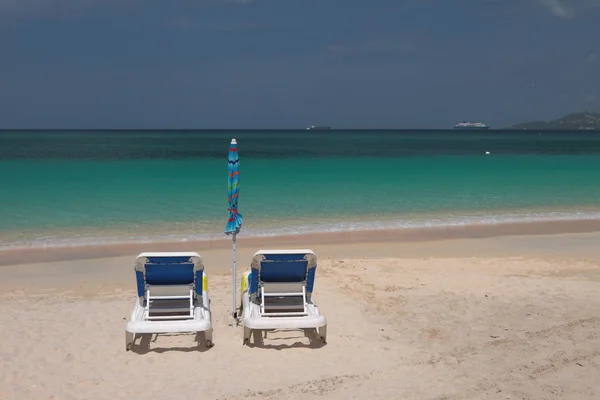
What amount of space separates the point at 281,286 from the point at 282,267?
0.90 ft

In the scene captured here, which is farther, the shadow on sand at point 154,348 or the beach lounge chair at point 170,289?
the beach lounge chair at point 170,289

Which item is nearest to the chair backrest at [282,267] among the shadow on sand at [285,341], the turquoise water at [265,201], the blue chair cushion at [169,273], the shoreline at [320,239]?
the shadow on sand at [285,341]

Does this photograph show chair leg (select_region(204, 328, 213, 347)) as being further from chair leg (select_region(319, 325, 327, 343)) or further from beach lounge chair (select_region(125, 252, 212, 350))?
chair leg (select_region(319, 325, 327, 343))

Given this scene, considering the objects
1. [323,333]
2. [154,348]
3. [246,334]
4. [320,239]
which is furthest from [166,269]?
[320,239]

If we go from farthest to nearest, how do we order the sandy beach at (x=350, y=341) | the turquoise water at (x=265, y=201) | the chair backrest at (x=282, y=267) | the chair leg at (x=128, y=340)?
1. the turquoise water at (x=265, y=201)
2. the chair backrest at (x=282, y=267)
3. the chair leg at (x=128, y=340)
4. the sandy beach at (x=350, y=341)

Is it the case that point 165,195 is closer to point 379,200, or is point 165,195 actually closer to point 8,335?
point 379,200

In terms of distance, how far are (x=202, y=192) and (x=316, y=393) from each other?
17671 millimetres

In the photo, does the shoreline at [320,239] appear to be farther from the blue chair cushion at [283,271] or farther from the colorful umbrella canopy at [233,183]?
the colorful umbrella canopy at [233,183]

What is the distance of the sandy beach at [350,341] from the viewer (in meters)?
5.43

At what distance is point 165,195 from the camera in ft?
70.1

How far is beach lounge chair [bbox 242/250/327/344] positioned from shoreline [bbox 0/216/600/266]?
5.18 metres

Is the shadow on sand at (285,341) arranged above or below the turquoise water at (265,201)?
above

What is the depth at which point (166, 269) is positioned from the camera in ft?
22.1

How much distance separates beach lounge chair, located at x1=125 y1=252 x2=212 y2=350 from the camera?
259 inches
